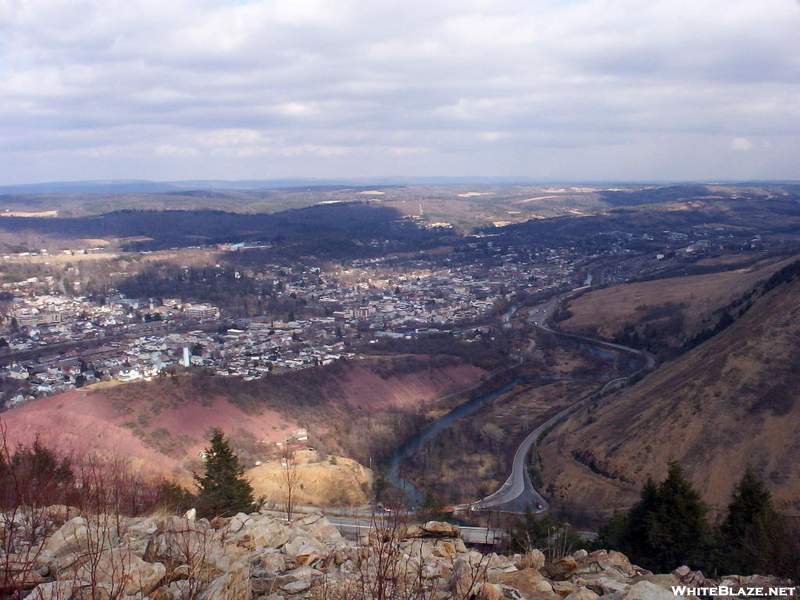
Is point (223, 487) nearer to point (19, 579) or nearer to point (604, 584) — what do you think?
point (19, 579)

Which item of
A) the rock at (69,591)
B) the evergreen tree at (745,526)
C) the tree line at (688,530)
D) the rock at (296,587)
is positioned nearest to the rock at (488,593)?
the rock at (296,587)

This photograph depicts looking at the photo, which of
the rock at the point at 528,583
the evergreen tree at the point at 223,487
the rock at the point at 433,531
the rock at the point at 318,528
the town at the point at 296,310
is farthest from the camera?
the town at the point at 296,310

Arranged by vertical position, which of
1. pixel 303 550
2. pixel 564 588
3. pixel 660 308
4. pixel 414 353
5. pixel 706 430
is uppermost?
pixel 303 550

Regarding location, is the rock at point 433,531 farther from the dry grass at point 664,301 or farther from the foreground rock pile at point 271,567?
the dry grass at point 664,301

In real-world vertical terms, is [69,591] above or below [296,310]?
above

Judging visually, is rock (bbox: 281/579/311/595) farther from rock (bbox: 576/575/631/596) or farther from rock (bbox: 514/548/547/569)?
rock (bbox: 576/575/631/596)

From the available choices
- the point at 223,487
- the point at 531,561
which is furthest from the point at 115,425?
the point at 531,561
